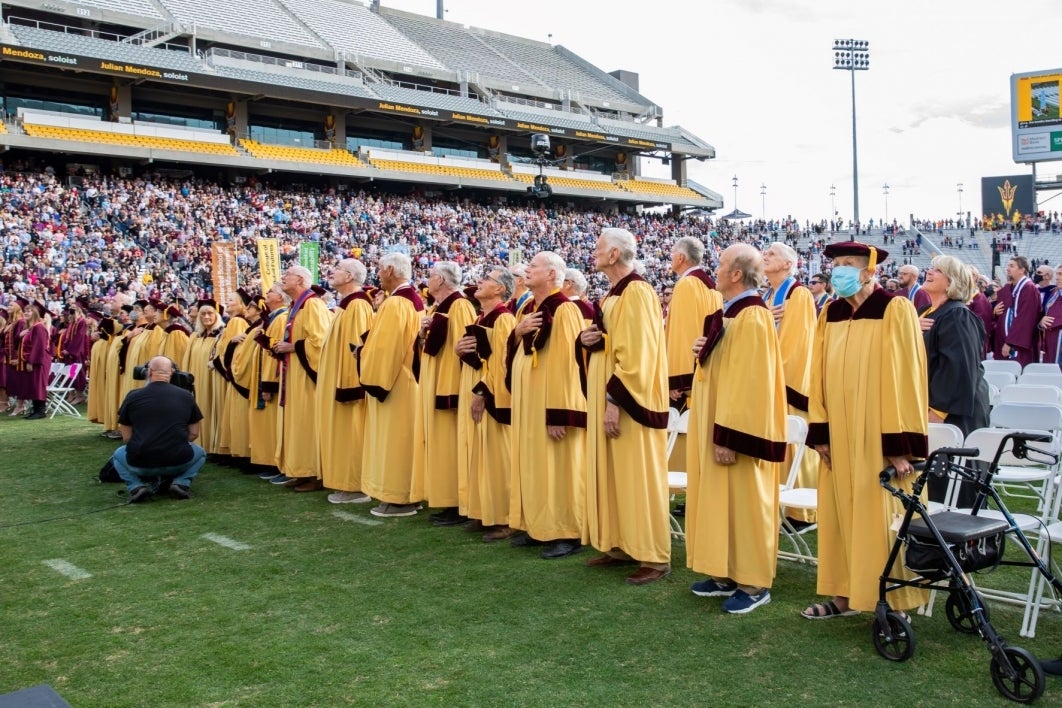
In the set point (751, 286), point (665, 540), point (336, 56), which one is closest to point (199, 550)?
point (665, 540)

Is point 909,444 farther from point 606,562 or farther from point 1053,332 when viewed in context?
point 1053,332

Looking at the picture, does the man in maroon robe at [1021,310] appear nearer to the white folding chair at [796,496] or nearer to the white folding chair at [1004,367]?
the white folding chair at [1004,367]

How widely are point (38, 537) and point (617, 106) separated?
55.5 metres

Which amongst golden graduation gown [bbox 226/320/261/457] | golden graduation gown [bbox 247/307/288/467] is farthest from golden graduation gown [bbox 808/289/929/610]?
golden graduation gown [bbox 226/320/261/457]

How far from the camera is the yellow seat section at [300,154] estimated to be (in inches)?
1496

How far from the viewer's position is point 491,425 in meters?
7.00

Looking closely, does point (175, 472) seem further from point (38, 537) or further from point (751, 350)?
point (751, 350)

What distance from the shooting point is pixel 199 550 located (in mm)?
6594

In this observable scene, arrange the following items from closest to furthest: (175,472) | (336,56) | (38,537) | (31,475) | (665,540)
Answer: (665,540) < (38,537) < (175,472) < (31,475) < (336,56)

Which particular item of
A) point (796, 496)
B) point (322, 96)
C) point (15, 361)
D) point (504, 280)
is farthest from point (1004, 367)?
point (322, 96)

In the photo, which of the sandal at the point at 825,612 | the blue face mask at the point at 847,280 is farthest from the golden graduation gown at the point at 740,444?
the blue face mask at the point at 847,280

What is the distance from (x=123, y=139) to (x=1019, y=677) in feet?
118

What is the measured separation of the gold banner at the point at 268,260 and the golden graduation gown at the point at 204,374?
4118mm

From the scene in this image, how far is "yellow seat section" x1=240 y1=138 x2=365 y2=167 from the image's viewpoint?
125 ft
